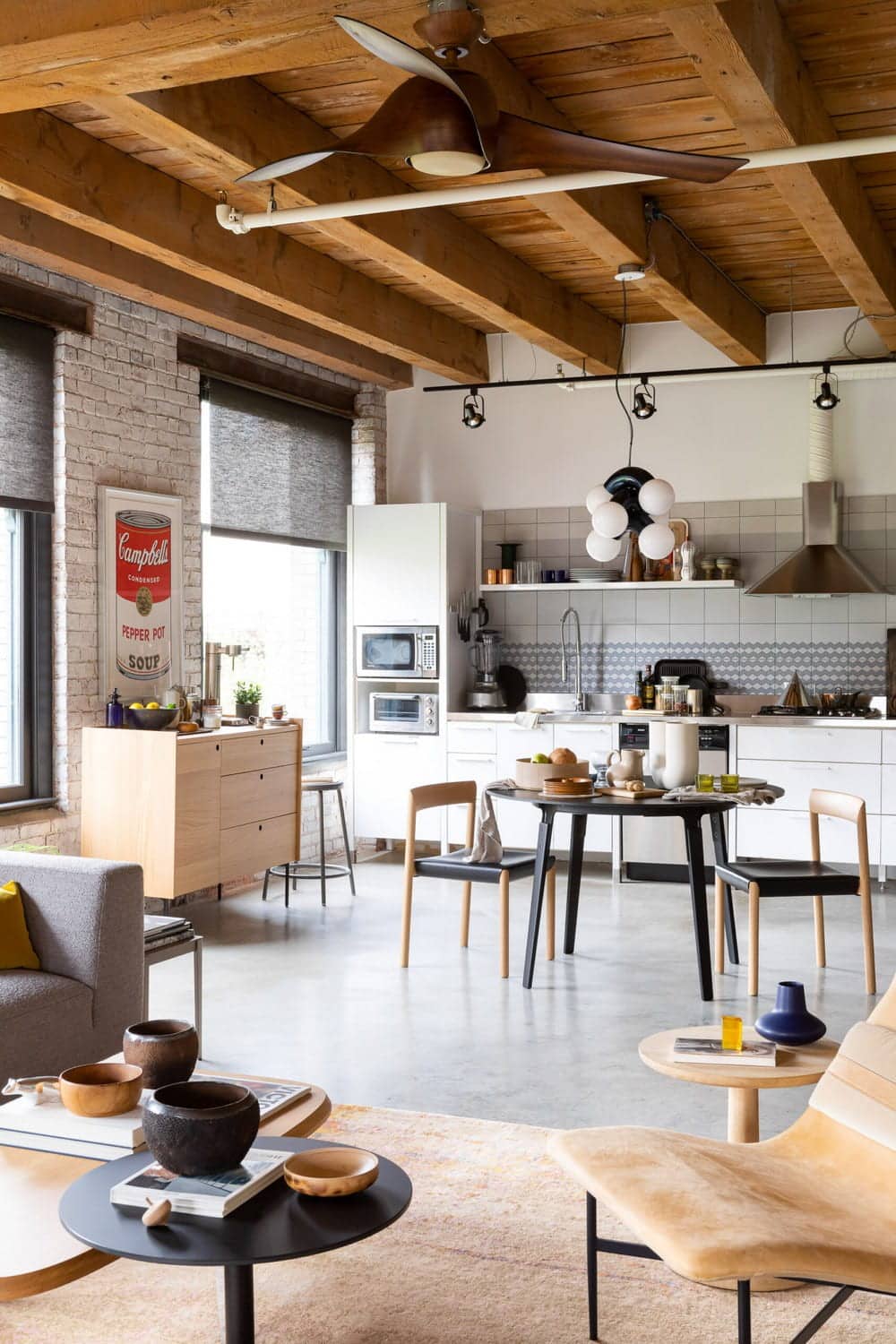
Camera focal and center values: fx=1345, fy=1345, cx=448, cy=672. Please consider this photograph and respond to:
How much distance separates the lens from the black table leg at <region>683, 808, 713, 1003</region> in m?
5.12

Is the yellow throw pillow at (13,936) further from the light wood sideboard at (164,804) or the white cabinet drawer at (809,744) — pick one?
the white cabinet drawer at (809,744)

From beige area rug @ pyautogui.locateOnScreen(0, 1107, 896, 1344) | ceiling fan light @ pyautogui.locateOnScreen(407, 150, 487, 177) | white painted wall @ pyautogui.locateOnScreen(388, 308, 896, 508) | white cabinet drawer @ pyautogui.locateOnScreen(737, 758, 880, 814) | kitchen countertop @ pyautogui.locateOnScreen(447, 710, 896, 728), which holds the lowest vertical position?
beige area rug @ pyautogui.locateOnScreen(0, 1107, 896, 1344)

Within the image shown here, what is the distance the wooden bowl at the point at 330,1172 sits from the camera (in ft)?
7.00

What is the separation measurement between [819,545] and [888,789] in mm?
1505

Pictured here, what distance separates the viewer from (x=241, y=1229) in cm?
205

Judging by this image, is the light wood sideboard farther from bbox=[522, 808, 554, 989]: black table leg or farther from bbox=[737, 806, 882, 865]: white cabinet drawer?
bbox=[737, 806, 882, 865]: white cabinet drawer

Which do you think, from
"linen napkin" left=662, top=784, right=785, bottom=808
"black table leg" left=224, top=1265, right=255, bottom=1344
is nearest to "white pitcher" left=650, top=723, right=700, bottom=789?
"linen napkin" left=662, top=784, right=785, bottom=808

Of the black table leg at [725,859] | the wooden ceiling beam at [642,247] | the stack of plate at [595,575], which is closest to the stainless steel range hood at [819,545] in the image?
the wooden ceiling beam at [642,247]

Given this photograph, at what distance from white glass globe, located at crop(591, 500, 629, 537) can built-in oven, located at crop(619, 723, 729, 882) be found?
1875 mm

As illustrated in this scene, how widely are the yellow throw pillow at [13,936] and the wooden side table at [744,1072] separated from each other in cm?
185

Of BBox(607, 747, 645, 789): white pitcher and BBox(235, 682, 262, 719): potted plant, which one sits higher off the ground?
BBox(235, 682, 262, 719): potted plant

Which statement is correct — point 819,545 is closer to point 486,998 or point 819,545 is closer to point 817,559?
point 817,559

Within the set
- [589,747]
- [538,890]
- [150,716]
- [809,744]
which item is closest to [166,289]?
[150,716]

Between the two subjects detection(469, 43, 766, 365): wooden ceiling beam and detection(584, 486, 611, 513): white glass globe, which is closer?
detection(469, 43, 766, 365): wooden ceiling beam
